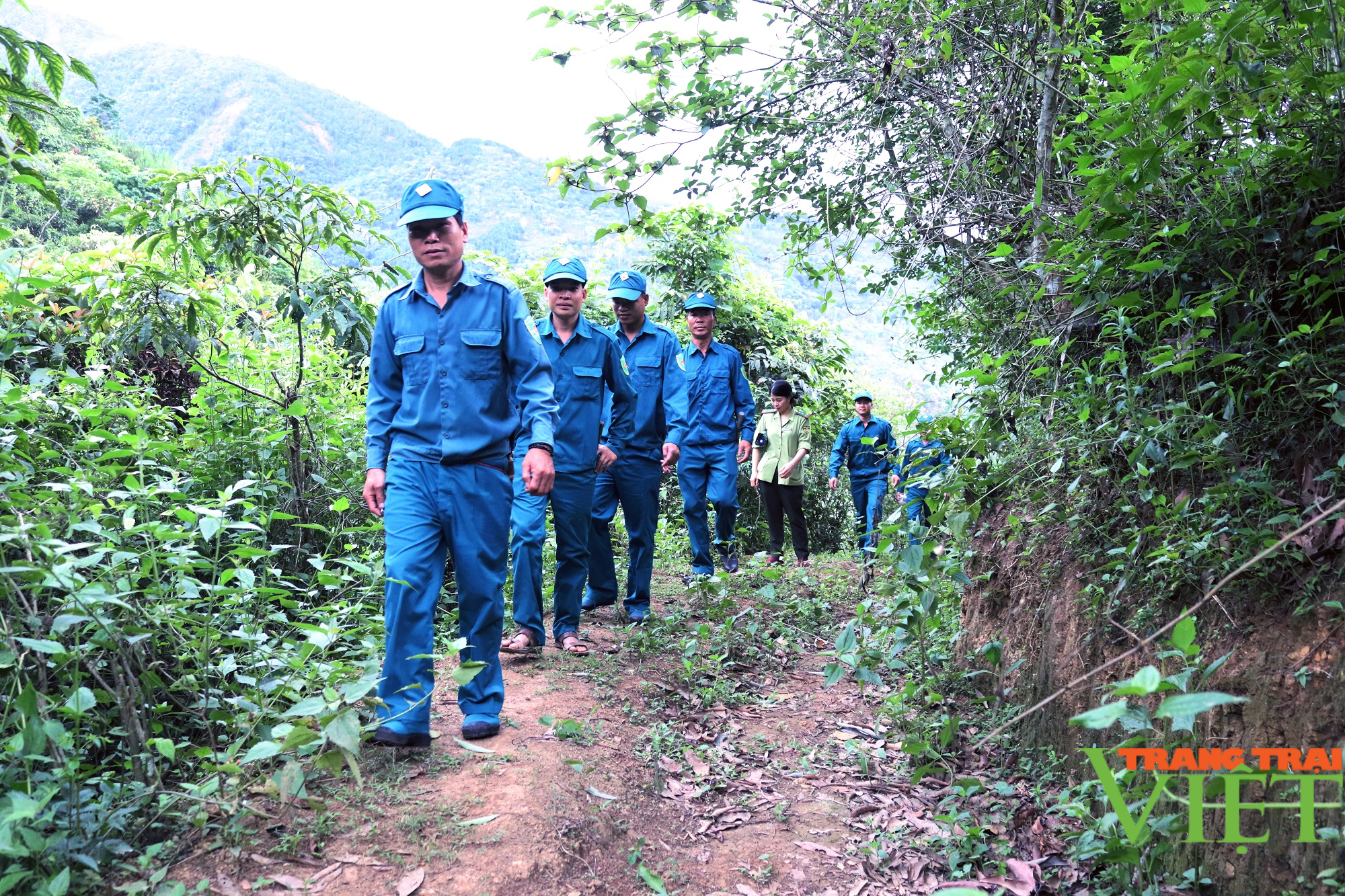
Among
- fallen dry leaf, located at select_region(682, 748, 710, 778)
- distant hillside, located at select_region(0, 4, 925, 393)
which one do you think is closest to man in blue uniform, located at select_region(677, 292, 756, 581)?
fallen dry leaf, located at select_region(682, 748, 710, 778)

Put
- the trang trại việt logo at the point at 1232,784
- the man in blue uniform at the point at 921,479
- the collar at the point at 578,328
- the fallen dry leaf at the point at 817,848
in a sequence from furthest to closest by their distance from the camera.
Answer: the collar at the point at 578,328 < the man in blue uniform at the point at 921,479 < the fallen dry leaf at the point at 817,848 < the trang trại việt logo at the point at 1232,784

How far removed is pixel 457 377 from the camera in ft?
11.7

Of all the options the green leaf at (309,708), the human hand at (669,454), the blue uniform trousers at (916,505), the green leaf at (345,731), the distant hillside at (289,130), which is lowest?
the green leaf at (345,731)

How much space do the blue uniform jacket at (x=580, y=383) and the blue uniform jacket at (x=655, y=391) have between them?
0.51 m

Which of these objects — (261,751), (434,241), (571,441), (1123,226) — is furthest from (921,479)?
(261,751)

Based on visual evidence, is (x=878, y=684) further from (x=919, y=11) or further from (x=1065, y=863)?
(x=919, y=11)

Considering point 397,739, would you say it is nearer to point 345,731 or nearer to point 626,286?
point 345,731

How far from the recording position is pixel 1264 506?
2730 mm

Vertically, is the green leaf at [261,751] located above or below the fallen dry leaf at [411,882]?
above

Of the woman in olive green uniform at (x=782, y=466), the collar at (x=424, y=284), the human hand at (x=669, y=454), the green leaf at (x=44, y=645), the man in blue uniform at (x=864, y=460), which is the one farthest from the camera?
the man in blue uniform at (x=864, y=460)

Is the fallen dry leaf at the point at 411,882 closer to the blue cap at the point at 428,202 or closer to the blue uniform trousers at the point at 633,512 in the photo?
the blue cap at the point at 428,202

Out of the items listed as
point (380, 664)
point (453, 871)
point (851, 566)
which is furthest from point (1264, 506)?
point (851, 566)

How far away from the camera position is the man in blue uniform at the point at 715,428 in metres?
7.41

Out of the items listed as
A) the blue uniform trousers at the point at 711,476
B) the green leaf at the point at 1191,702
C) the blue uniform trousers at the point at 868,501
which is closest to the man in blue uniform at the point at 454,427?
the green leaf at the point at 1191,702
